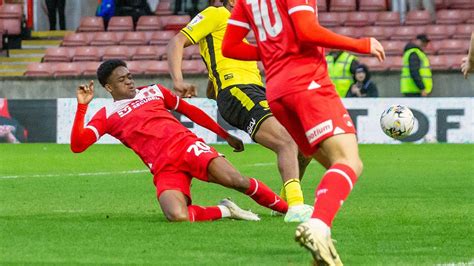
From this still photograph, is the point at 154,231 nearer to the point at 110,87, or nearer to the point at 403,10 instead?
the point at 110,87

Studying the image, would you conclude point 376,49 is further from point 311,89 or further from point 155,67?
point 155,67

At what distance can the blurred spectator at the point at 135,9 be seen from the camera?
29.7 metres

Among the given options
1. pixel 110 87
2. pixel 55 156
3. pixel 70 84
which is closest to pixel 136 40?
pixel 70 84

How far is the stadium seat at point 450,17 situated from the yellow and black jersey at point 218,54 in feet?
55.9

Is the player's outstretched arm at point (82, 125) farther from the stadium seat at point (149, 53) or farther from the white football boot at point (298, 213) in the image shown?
the stadium seat at point (149, 53)

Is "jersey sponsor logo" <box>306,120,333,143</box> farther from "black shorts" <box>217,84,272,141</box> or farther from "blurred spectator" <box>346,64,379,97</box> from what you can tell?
"blurred spectator" <box>346,64,379,97</box>

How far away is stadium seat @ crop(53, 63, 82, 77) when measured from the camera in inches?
1055

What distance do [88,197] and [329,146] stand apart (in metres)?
5.50

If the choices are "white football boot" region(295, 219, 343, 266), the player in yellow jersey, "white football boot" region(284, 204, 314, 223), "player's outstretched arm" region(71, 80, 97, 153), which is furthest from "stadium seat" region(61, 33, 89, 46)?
"white football boot" region(295, 219, 343, 266)

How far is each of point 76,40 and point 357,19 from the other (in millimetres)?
6239

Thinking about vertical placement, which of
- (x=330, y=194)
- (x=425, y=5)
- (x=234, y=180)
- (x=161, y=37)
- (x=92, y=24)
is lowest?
(x=161, y=37)

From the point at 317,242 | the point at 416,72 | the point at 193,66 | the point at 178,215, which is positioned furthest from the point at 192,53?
the point at 317,242

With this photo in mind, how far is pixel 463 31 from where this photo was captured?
26.2 meters

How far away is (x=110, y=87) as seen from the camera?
975 cm
